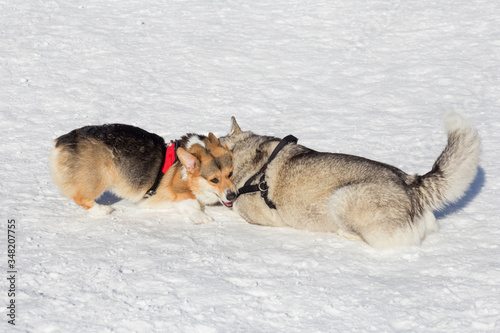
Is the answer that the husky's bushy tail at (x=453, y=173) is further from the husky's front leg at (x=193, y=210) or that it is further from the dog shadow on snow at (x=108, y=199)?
the dog shadow on snow at (x=108, y=199)

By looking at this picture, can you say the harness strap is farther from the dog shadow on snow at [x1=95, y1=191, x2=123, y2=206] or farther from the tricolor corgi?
the dog shadow on snow at [x1=95, y1=191, x2=123, y2=206]

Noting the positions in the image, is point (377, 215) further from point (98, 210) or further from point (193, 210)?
point (98, 210)

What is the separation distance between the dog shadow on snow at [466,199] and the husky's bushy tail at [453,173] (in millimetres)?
681

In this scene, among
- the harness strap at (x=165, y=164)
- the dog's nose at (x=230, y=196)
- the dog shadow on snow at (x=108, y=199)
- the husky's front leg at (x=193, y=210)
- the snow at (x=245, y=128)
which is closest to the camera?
the snow at (x=245, y=128)

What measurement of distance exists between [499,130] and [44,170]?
250 inches

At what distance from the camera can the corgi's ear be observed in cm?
520

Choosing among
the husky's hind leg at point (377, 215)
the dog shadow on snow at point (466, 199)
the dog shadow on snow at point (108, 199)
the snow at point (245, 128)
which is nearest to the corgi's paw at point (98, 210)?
the snow at point (245, 128)

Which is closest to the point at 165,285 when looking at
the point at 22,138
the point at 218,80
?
the point at 22,138

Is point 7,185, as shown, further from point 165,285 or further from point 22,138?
point 165,285

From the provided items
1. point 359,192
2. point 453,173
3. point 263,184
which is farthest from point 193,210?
point 453,173

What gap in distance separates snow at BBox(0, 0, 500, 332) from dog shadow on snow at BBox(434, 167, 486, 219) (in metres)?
0.03

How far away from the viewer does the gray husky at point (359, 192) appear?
468 centimetres

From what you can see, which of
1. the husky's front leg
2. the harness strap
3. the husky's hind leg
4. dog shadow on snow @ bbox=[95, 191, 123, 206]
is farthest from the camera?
dog shadow on snow @ bbox=[95, 191, 123, 206]

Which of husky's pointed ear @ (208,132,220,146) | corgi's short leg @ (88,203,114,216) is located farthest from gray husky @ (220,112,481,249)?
corgi's short leg @ (88,203,114,216)
